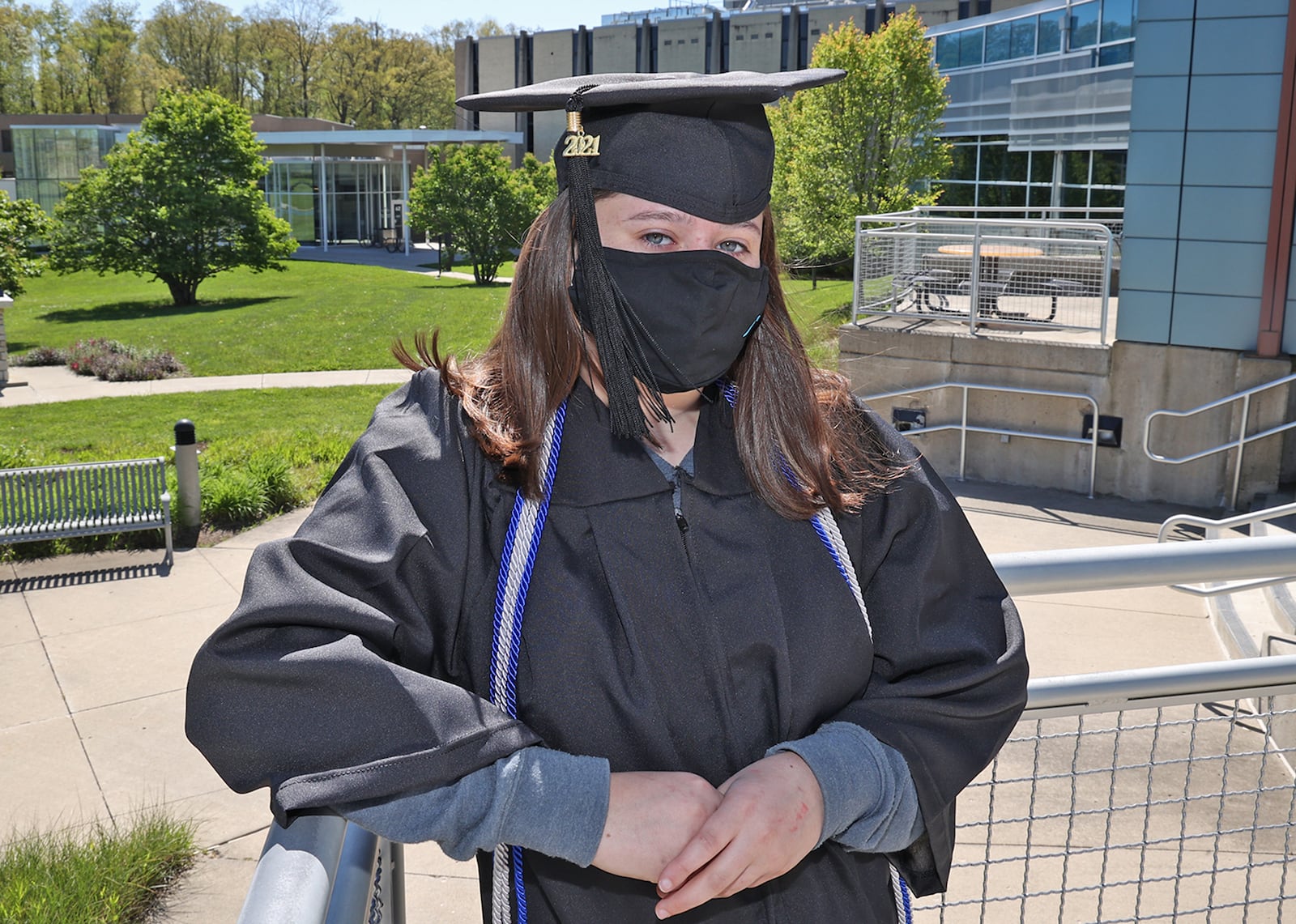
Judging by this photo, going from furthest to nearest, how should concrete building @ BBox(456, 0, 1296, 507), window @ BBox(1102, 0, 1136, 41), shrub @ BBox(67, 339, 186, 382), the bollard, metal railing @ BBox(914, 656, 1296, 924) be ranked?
window @ BBox(1102, 0, 1136, 41), shrub @ BBox(67, 339, 186, 382), concrete building @ BBox(456, 0, 1296, 507), the bollard, metal railing @ BBox(914, 656, 1296, 924)

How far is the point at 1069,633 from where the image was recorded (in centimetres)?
753

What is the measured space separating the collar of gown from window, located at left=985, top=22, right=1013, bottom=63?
1091 inches

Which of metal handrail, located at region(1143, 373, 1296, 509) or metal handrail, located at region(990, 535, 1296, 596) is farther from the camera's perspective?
metal handrail, located at region(1143, 373, 1296, 509)

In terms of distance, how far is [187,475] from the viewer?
9055 mm

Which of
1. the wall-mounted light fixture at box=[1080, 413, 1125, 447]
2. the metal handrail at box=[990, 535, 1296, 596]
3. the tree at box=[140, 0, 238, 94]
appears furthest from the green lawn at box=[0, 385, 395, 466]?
the tree at box=[140, 0, 238, 94]

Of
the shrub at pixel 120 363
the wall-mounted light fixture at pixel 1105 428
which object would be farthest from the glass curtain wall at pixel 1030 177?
the shrub at pixel 120 363

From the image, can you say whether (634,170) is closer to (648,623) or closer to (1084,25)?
(648,623)

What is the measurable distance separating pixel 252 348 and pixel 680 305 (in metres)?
20.2

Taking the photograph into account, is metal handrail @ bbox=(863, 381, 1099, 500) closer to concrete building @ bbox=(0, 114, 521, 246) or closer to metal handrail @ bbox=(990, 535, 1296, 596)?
metal handrail @ bbox=(990, 535, 1296, 596)

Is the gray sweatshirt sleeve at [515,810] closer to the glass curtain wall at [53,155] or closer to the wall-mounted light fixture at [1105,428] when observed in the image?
the wall-mounted light fixture at [1105,428]

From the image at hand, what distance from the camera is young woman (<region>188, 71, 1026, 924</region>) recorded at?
144 cm

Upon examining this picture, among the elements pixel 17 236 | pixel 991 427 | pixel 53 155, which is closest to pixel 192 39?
pixel 53 155

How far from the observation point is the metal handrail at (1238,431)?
10953 mm

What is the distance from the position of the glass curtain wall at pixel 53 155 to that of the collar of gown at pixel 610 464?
146 ft
